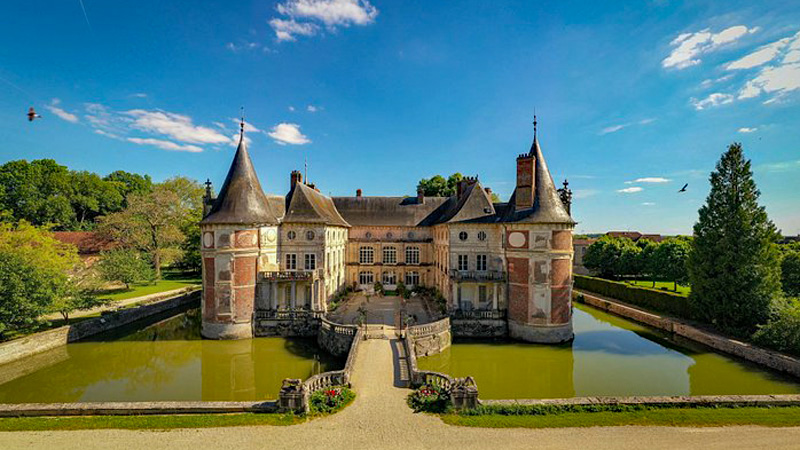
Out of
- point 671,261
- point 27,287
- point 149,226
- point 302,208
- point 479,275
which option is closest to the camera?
point 27,287

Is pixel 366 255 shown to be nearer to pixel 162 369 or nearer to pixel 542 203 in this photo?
pixel 542 203

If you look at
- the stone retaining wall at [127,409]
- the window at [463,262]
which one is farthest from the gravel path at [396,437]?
the window at [463,262]

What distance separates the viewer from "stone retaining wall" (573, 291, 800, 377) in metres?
16.7

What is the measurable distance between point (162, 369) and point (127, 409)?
6.96 meters

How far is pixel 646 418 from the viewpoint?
1130cm

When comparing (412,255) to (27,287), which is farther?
(412,255)

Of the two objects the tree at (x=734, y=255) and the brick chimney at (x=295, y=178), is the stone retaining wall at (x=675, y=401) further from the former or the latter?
the brick chimney at (x=295, y=178)

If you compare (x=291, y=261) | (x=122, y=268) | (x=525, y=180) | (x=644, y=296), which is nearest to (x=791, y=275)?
(x=644, y=296)

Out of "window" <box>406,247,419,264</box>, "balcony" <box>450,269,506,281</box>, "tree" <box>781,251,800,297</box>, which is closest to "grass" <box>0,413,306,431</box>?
"balcony" <box>450,269,506,281</box>

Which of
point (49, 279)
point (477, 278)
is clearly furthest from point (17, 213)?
point (477, 278)

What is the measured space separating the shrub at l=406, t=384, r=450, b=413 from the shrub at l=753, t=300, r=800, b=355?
18766mm

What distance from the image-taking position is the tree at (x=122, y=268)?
30.2 metres

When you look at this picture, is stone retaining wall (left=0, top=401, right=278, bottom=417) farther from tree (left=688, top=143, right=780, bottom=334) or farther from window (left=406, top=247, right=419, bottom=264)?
tree (left=688, top=143, right=780, bottom=334)

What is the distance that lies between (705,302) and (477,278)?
15.0m
